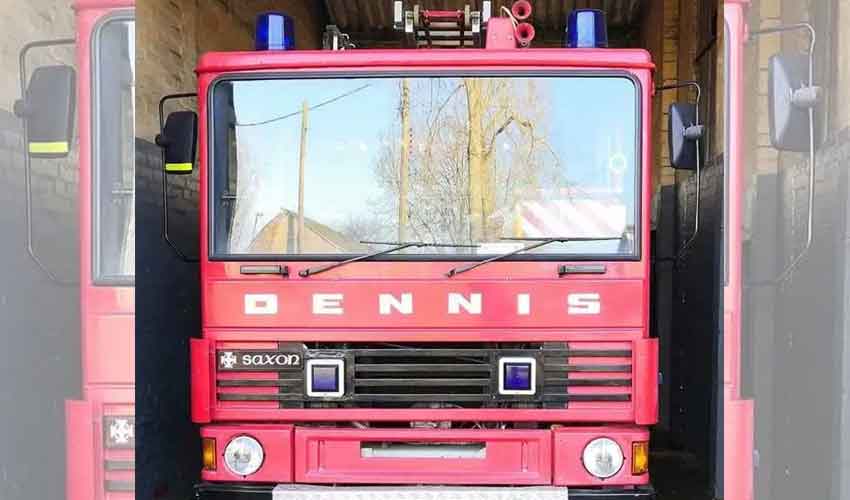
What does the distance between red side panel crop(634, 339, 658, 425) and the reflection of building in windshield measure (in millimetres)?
1102

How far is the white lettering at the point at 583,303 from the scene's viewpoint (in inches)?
116

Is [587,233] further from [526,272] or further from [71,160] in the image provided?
[71,160]

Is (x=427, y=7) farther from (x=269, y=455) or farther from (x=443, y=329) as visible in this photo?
(x=269, y=455)

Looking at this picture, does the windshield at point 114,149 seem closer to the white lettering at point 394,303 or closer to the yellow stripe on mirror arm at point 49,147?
the yellow stripe on mirror arm at point 49,147

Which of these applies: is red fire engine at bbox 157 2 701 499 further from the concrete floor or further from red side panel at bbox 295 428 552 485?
the concrete floor

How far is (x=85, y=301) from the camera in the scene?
3.02m

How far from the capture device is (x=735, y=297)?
3.02 meters

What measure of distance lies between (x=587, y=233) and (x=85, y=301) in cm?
193

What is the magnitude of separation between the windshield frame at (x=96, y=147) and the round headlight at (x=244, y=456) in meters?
0.81

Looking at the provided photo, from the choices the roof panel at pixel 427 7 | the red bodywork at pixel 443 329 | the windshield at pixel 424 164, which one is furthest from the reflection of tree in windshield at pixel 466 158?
the roof panel at pixel 427 7

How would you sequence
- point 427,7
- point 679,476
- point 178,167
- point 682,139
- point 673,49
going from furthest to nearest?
point 427,7, point 673,49, point 679,476, point 178,167, point 682,139

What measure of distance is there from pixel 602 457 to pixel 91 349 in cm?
198

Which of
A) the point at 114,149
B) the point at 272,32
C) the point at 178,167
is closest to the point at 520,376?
the point at 178,167

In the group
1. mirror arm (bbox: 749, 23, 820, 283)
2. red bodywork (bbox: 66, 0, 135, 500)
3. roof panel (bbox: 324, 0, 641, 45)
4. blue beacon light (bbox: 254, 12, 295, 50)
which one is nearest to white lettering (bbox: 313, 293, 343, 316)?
red bodywork (bbox: 66, 0, 135, 500)
